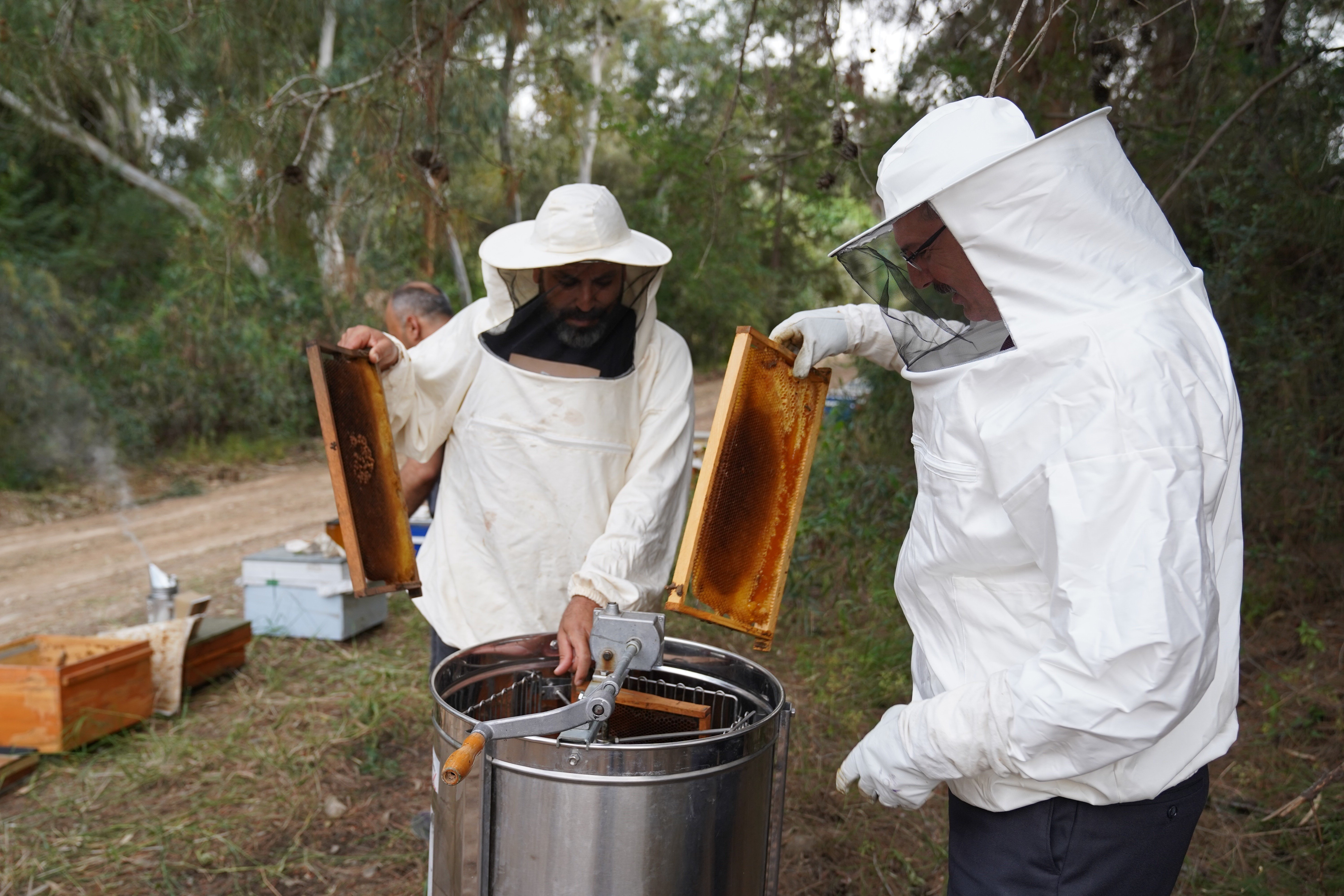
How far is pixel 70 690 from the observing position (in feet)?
10.8

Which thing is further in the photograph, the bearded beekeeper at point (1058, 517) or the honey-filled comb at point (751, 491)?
the honey-filled comb at point (751, 491)

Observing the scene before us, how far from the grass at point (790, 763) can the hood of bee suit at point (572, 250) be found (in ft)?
5.39

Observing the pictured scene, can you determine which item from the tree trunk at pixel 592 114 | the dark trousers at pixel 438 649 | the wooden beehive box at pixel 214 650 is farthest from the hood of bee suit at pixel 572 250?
the tree trunk at pixel 592 114

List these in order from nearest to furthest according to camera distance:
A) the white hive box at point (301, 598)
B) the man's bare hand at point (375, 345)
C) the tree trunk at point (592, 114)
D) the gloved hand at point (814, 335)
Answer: the gloved hand at point (814, 335) < the man's bare hand at point (375, 345) < the white hive box at point (301, 598) < the tree trunk at point (592, 114)

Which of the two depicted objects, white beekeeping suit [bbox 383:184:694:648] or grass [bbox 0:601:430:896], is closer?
white beekeeping suit [bbox 383:184:694:648]

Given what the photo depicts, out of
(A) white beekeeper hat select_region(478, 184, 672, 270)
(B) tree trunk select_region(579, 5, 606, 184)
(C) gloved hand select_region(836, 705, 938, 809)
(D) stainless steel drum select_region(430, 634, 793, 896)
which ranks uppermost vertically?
(B) tree trunk select_region(579, 5, 606, 184)

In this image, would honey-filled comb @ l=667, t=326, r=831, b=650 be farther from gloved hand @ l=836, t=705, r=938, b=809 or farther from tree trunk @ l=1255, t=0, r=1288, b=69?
tree trunk @ l=1255, t=0, r=1288, b=69

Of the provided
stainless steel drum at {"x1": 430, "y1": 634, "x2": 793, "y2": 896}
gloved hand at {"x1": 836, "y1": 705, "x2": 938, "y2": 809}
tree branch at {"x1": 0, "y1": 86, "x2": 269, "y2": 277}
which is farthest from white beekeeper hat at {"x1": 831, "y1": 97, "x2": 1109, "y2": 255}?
tree branch at {"x1": 0, "y1": 86, "x2": 269, "y2": 277}

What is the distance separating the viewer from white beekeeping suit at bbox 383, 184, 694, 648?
82.4 inches

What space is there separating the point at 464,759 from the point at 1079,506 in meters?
0.83

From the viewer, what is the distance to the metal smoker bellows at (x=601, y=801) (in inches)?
53.4

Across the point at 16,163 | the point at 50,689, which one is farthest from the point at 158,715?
the point at 16,163

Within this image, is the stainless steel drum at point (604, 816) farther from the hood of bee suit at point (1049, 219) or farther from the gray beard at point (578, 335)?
the gray beard at point (578, 335)

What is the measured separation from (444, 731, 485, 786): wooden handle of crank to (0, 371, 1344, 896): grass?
164 centimetres
